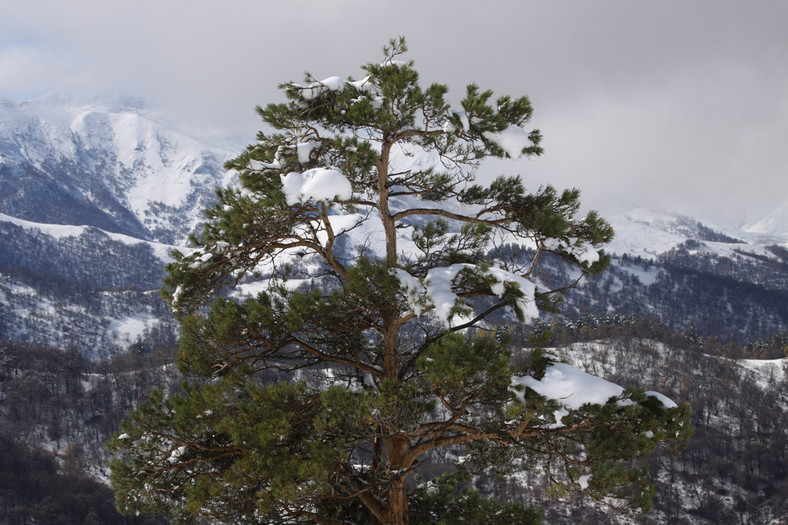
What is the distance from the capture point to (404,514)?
10188mm

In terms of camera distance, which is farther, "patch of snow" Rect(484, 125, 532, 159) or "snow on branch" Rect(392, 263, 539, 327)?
"patch of snow" Rect(484, 125, 532, 159)

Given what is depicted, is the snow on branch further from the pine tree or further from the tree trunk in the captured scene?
the tree trunk


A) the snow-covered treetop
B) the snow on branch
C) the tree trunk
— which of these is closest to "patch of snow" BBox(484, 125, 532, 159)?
the snow-covered treetop

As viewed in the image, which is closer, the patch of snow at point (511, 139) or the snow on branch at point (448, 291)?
the snow on branch at point (448, 291)

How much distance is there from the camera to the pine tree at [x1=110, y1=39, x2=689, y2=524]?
8258 millimetres

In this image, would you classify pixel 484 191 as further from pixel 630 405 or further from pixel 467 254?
pixel 630 405

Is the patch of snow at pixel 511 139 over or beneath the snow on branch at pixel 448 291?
over

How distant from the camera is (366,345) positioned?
38.5ft


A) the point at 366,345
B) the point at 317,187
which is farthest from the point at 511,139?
the point at 366,345

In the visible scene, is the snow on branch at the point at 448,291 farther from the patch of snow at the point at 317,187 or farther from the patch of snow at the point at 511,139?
the patch of snow at the point at 511,139

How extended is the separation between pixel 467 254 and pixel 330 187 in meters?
3.90

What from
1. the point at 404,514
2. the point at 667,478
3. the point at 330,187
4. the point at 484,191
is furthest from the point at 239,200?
the point at 667,478

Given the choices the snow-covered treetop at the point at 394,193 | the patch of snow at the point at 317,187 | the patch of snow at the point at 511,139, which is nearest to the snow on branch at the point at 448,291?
the snow-covered treetop at the point at 394,193

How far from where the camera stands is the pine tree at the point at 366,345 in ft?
27.1
